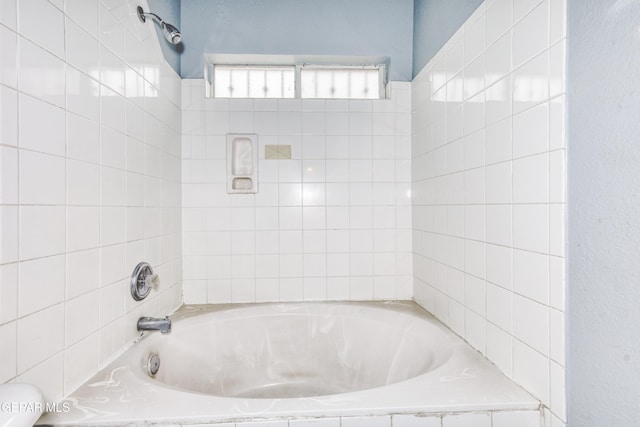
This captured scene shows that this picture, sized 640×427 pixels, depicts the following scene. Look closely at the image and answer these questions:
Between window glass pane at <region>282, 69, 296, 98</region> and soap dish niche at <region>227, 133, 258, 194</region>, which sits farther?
window glass pane at <region>282, 69, 296, 98</region>

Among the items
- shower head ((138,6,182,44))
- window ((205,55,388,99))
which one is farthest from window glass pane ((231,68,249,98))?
shower head ((138,6,182,44))

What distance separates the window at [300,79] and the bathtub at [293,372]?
1.27m

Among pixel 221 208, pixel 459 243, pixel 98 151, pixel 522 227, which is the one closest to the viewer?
pixel 522 227

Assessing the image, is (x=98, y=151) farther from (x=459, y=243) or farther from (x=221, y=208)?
(x=459, y=243)

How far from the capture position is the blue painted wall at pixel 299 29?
1.90 metres

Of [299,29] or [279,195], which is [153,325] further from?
[299,29]

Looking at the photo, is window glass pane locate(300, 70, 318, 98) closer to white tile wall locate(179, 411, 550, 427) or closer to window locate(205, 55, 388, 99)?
window locate(205, 55, 388, 99)

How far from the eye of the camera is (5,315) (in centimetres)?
73

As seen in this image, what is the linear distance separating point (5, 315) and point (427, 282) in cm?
162

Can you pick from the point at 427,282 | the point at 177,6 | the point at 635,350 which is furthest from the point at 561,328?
the point at 177,6

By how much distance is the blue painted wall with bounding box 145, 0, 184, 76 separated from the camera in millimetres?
1582

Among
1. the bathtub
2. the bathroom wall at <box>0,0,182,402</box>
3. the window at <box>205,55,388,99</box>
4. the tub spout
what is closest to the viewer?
the bathroom wall at <box>0,0,182,402</box>

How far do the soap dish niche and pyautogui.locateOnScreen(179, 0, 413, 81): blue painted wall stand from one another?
44cm

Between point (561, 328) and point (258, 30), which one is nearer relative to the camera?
point (561, 328)
